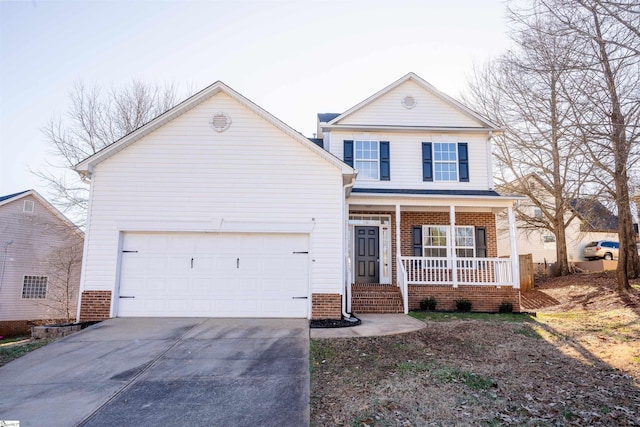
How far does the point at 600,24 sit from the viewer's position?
9.12 meters

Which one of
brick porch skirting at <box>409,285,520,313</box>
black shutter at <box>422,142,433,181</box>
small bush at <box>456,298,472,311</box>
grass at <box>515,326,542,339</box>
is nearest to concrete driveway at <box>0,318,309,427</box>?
grass at <box>515,326,542,339</box>

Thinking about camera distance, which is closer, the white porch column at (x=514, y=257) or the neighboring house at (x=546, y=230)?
the white porch column at (x=514, y=257)

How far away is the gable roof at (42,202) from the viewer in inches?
766

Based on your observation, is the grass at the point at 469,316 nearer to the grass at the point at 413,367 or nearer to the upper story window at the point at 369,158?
the grass at the point at 413,367

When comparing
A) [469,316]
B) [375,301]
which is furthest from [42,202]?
[469,316]

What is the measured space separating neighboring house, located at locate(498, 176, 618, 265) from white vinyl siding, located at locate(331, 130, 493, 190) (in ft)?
20.7

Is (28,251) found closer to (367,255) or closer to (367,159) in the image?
(367,255)

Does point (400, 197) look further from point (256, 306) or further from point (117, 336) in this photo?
point (117, 336)

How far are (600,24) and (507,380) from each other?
847 centimetres

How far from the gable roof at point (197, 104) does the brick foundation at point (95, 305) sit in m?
3.12

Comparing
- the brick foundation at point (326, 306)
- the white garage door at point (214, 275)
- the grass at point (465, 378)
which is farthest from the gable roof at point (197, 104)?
the grass at point (465, 378)

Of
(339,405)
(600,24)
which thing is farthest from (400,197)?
(339,405)

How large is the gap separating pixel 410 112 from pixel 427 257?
5442mm

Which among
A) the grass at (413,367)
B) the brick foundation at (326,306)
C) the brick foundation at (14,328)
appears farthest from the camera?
the brick foundation at (14,328)
